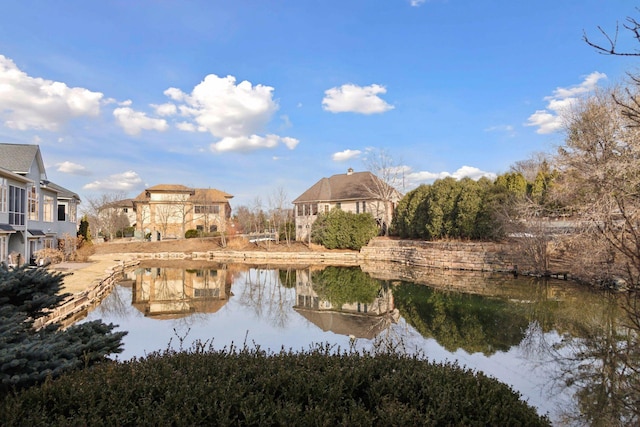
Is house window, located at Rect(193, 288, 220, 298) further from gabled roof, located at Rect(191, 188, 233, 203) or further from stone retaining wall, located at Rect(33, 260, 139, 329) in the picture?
gabled roof, located at Rect(191, 188, 233, 203)

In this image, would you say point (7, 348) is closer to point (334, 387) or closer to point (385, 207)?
point (334, 387)

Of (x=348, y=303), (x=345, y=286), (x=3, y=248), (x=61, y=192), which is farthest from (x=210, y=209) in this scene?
(x=348, y=303)

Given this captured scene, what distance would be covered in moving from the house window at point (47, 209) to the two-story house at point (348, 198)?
19.5 meters

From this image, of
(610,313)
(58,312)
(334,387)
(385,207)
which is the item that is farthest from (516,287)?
(385,207)

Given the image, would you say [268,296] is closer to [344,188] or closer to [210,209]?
[344,188]

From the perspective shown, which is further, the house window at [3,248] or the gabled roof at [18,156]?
the gabled roof at [18,156]

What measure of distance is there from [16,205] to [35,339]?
686 inches

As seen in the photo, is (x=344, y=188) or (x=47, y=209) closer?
(x=47, y=209)

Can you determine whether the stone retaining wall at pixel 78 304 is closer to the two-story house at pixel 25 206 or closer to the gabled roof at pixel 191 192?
the two-story house at pixel 25 206

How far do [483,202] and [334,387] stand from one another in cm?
2293

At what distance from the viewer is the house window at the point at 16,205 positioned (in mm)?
18328

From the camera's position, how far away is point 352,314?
44.7ft

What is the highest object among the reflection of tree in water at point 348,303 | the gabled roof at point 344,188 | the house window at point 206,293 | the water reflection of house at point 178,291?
the gabled roof at point 344,188

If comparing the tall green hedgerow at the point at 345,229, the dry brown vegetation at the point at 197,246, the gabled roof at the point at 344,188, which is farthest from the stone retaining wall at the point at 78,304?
the gabled roof at the point at 344,188
